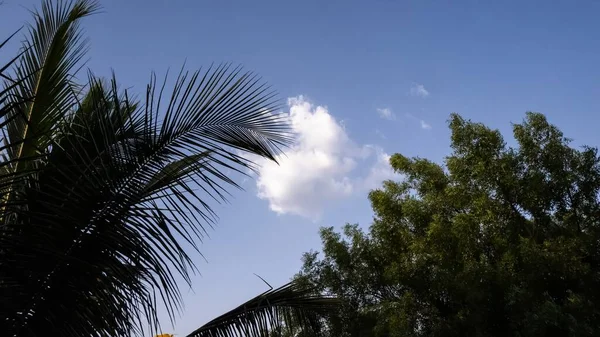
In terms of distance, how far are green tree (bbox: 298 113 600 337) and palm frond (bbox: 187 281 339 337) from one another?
26.8 ft

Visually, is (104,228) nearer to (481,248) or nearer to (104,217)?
(104,217)

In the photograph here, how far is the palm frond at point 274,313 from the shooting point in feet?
10.4

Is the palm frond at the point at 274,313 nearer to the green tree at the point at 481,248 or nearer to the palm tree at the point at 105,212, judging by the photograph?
the palm tree at the point at 105,212

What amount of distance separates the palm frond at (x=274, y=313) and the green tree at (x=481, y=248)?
818 centimetres

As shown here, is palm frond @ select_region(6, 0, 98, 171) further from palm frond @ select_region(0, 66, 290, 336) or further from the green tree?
the green tree

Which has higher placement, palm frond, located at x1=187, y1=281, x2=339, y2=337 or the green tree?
the green tree

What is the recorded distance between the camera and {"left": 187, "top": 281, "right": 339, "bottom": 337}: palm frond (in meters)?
3.16

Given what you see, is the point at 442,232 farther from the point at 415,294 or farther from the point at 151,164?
the point at 151,164

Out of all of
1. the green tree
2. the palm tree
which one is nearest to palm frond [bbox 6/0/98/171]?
the palm tree

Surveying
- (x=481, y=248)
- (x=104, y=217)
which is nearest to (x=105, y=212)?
(x=104, y=217)

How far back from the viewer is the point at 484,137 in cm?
1373

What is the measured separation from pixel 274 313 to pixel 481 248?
10.5 metres

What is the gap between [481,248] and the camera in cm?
1290

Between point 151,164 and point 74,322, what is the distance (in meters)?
0.78
